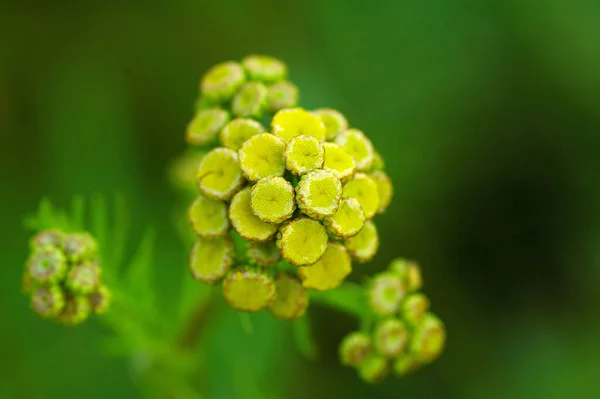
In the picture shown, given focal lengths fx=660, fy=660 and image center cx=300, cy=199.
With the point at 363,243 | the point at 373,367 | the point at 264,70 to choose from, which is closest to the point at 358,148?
the point at 363,243

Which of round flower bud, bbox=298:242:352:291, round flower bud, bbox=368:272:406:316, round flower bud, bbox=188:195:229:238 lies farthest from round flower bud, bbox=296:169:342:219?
round flower bud, bbox=368:272:406:316

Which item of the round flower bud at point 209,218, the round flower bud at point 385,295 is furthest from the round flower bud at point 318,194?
the round flower bud at point 385,295

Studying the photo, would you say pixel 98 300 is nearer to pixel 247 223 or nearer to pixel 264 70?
pixel 247 223

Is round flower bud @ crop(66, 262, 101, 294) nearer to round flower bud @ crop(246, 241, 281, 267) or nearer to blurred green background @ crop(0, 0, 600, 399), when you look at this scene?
round flower bud @ crop(246, 241, 281, 267)

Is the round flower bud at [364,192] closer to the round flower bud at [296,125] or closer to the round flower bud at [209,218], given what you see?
the round flower bud at [296,125]

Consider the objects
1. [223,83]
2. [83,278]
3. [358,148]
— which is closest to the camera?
[358,148]

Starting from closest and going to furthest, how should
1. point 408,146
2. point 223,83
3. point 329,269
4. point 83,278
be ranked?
point 329,269 < point 83,278 < point 223,83 < point 408,146

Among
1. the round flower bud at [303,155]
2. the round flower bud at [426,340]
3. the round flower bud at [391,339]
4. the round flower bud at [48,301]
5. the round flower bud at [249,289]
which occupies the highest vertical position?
the round flower bud at [48,301]
